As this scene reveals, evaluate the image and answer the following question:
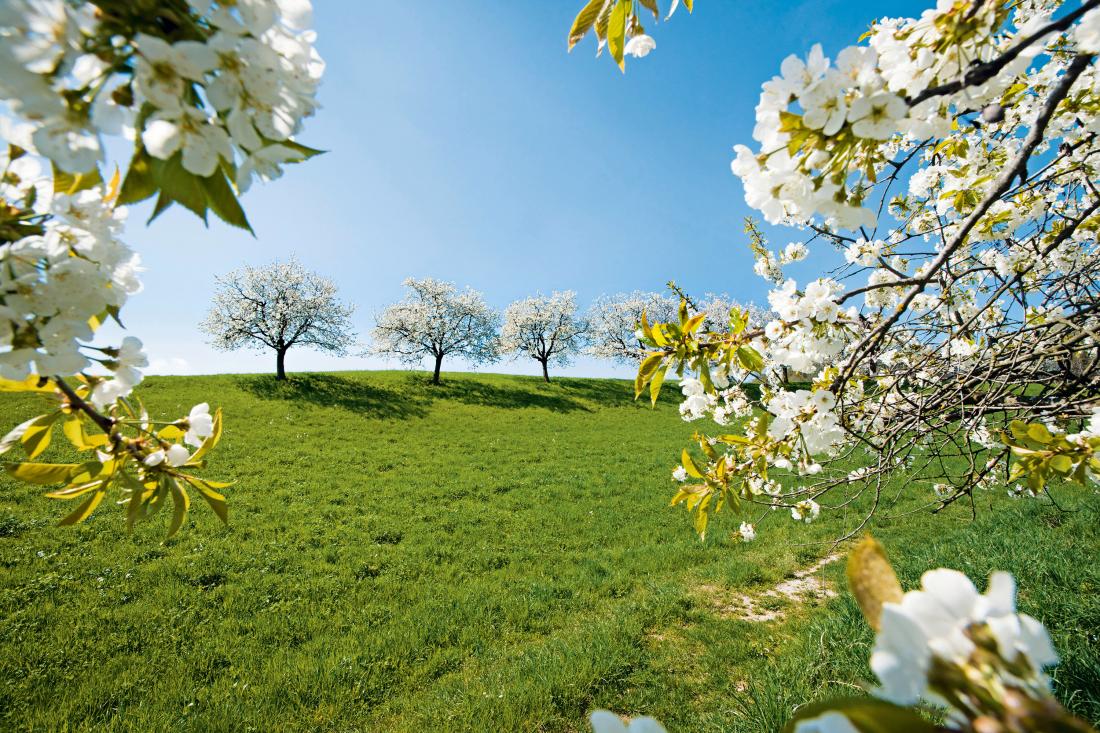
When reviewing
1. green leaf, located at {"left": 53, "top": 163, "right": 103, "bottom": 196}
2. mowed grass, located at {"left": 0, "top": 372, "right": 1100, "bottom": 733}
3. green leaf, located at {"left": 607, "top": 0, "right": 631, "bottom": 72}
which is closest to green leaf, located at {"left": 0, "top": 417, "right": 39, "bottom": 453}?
green leaf, located at {"left": 53, "top": 163, "right": 103, "bottom": 196}

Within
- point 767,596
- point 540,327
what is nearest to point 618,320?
point 540,327

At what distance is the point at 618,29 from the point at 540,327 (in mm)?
30448

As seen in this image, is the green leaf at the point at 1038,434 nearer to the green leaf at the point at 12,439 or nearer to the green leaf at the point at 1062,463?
the green leaf at the point at 1062,463

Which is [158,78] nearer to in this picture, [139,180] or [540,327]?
[139,180]

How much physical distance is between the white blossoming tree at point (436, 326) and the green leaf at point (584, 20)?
23.7 meters

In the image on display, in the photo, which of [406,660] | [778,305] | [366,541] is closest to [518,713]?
[406,660]

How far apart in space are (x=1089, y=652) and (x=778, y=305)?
3087 mm

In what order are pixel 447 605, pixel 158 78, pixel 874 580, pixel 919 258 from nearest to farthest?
pixel 874 580
pixel 158 78
pixel 919 258
pixel 447 605

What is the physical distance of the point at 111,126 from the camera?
0.60m

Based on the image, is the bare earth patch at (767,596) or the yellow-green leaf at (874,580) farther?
the bare earth patch at (767,596)

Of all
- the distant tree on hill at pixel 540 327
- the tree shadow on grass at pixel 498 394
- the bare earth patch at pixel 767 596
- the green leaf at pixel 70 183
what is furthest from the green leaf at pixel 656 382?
the distant tree on hill at pixel 540 327

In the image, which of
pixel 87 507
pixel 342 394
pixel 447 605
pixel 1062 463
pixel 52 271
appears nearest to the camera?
pixel 52 271

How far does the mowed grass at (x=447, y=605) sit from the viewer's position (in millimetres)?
3426

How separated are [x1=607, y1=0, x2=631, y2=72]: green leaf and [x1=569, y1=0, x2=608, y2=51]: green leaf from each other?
4cm
